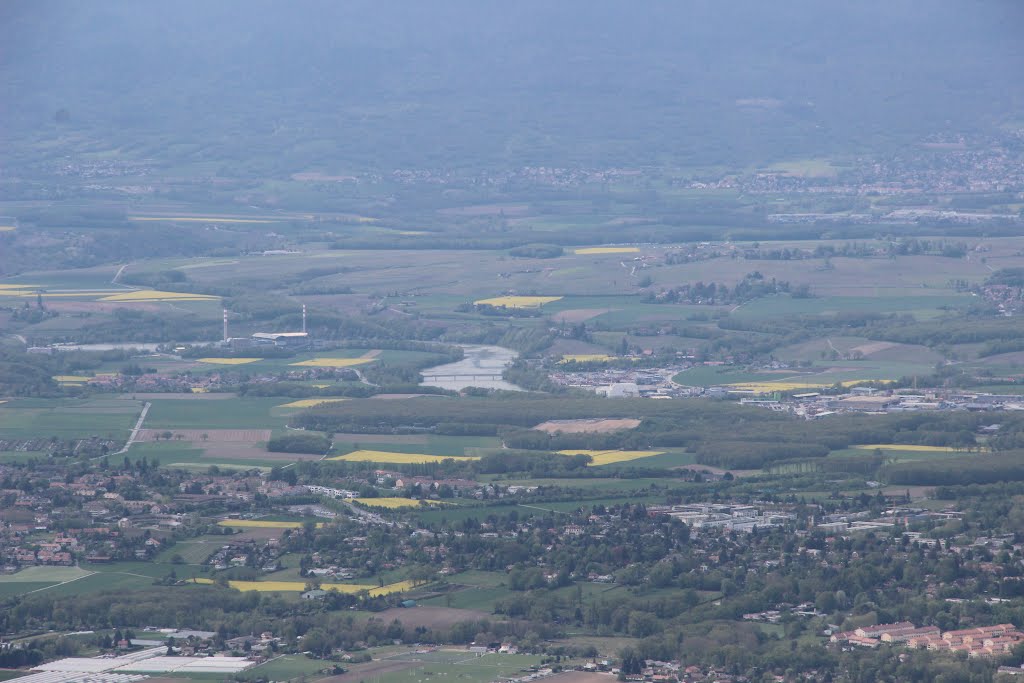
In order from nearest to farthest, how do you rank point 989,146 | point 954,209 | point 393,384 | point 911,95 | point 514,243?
point 393,384 < point 514,243 < point 954,209 < point 989,146 < point 911,95

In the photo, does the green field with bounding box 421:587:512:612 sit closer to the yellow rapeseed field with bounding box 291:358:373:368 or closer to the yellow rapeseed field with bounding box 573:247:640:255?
the yellow rapeseed field with bounding box 291:358:373:368

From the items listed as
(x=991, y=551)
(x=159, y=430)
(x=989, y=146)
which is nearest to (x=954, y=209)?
(x=989, y=146)

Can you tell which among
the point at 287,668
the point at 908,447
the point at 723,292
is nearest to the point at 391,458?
the point at 908,447

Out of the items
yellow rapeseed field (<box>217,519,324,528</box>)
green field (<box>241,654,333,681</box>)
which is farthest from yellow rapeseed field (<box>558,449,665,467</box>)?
green field (<box>241,654,333,681</box>)

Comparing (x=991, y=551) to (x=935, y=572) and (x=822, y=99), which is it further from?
(x=822, y=99)

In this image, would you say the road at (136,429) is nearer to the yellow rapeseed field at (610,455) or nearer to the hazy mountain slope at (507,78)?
the yellow rapeseed field at (610,455)
